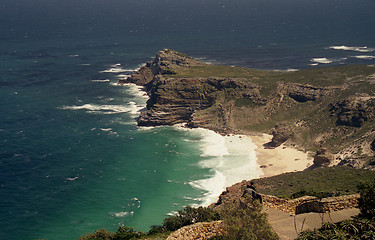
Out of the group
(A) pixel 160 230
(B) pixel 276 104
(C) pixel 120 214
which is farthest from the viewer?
(B) pixel 276 104

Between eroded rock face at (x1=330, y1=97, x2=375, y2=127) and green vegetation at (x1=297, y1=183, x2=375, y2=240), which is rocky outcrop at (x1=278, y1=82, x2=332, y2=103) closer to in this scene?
eroded rock face at (x1=330, y1=97, x2=375, y2=127)

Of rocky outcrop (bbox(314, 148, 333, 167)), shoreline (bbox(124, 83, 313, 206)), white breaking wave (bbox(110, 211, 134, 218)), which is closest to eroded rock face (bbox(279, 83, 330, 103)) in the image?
shoreline (bbox(124, 83, 313, 206))

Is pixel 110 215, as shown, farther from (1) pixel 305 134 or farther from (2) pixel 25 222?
(1) pixel 305 134

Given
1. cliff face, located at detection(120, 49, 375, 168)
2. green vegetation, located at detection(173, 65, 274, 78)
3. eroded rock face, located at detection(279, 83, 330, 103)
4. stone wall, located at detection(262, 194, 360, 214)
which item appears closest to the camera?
stone wall, located at detection(262, 194, 360, 214)

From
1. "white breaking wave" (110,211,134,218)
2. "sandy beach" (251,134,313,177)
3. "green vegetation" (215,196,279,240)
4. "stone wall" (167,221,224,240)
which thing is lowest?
"white breaking wave" (110,211,134,218)

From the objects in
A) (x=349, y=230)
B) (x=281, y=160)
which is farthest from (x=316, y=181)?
(x=349, y=230)

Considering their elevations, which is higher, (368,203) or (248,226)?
A: (368,203)

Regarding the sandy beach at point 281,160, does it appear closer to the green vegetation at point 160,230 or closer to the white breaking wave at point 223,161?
the white breaking wave at point 223,161

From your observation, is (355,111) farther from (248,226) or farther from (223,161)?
(248,226)
